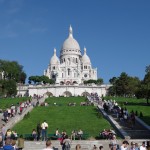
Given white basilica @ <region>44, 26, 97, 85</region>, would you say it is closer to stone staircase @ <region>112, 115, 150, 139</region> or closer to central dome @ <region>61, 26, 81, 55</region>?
central dome @ <region>61, 26, 81, 55</region>

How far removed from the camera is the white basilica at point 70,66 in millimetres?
151000

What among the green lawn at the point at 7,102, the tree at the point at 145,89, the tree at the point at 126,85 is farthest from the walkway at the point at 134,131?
the tree at the point at 126,85

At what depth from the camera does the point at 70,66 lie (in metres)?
153

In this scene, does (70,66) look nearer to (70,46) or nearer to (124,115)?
(70,46)

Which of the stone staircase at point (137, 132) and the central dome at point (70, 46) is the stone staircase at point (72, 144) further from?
the central dome at point (70, 46)

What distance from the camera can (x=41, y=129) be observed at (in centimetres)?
2608

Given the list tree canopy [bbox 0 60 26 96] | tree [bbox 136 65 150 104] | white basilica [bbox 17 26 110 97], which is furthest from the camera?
white basilica [bbox 17 26 110 97]

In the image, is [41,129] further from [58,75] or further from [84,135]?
[58,75]

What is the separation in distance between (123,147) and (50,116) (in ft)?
74.6

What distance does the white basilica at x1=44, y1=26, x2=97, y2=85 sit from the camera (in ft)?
495

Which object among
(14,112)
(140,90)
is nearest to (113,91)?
(140,90)

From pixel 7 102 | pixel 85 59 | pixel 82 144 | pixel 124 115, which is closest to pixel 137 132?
pixel 124 115

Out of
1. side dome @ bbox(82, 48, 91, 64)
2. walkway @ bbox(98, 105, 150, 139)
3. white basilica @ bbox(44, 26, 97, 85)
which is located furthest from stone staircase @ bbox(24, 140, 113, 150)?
side dome @ bbox(82, 48, 91, 64)

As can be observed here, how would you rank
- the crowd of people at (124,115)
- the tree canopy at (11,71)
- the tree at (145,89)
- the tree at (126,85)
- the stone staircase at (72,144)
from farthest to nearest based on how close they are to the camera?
the tree canopy at (11,71), the tree at (126,85), the tree at (145,89), the crowd of people at (124,115), the stone staircase at (72,144)
